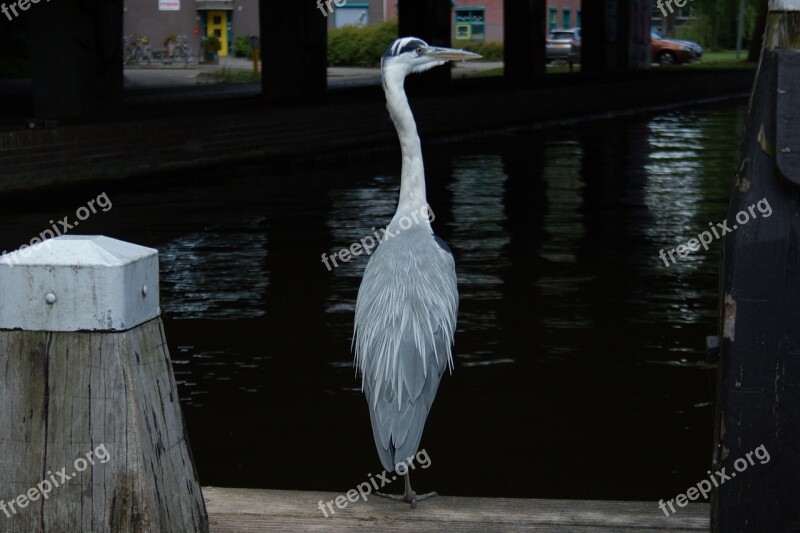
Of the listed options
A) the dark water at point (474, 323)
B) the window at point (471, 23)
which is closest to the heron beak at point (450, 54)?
the dark water at point (474, 323)

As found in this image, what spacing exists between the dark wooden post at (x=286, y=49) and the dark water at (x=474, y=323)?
10290mm

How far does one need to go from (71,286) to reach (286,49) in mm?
26969

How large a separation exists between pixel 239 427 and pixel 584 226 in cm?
785

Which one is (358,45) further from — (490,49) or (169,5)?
(169,5)

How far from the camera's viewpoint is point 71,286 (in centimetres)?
284

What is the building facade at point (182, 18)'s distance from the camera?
66.6 metres

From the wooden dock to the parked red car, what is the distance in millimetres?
65058

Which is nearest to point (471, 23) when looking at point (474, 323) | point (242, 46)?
point (242, 46)

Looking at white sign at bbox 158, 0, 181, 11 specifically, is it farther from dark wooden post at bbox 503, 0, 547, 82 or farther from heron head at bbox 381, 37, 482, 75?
heron head at bbox 381, 37, 482, 75

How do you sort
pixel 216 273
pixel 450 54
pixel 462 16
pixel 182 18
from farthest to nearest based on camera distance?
pixel 462 16
pixel 182 18
pixel 216 273
pixel 450 54

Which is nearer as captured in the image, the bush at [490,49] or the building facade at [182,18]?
the building facade at [182,18]

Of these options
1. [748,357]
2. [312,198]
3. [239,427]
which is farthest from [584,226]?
[748,357]

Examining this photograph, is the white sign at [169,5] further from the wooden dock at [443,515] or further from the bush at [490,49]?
the wooden dock at [443,515]

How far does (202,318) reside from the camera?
379 inches
